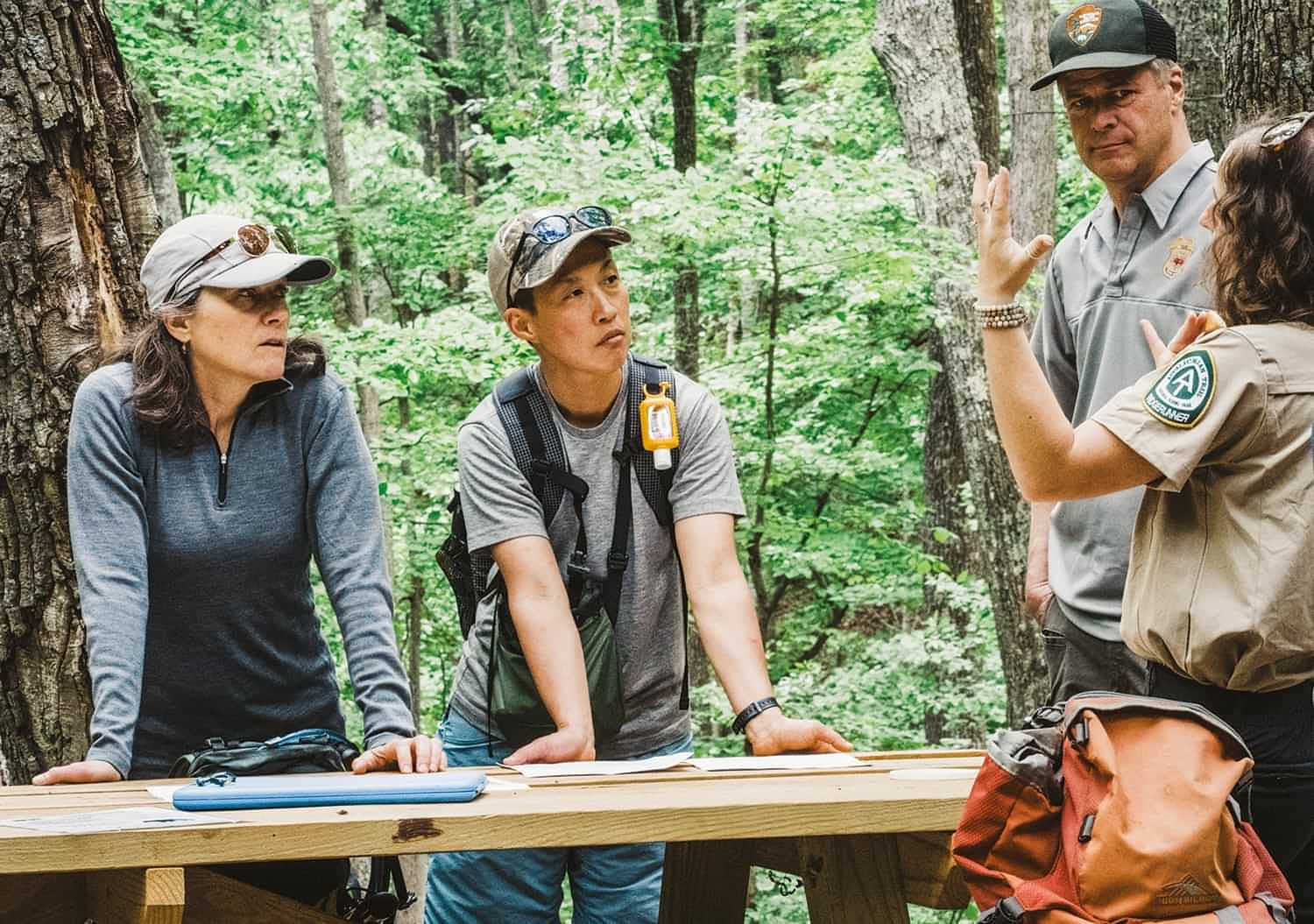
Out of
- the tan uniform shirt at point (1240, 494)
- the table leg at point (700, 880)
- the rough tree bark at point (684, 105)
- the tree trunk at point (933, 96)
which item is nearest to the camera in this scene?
the tan uniform shirt at point (1240, 494)

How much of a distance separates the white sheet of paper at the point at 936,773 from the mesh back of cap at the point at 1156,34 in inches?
65.1

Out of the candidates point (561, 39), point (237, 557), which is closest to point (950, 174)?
point (561, 39)

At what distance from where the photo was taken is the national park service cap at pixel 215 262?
2793 mm

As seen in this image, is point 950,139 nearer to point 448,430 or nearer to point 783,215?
point 783,215

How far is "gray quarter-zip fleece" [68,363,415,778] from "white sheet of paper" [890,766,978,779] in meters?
0.99

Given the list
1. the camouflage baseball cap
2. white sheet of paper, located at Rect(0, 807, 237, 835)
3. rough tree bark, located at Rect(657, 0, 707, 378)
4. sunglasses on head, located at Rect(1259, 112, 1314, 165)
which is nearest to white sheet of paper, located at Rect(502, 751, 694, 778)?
white sheet of paper, located at Rect(0, 807, 237, 835)

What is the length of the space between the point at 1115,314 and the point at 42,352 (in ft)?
8.62

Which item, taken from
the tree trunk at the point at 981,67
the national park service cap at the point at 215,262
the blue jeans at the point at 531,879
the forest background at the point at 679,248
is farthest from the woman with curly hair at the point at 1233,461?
the tree trunk at the point at 981,67

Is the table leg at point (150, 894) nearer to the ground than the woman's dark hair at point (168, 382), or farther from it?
nearer to the ground

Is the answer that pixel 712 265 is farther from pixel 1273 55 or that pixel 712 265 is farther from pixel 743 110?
pixel 1273 55

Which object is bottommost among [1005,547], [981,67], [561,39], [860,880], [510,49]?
[1005,547]

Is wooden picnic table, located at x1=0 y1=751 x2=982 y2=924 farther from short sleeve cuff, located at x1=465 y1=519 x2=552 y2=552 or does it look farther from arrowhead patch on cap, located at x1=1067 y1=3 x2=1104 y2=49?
arrowhead patch on cap, located at x1=1067 y1=3 x2=1104 y2=49

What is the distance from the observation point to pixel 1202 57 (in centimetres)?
537

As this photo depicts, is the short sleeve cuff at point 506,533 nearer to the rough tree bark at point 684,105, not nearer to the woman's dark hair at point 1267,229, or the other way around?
the woman's dark hair at point 1267,229
